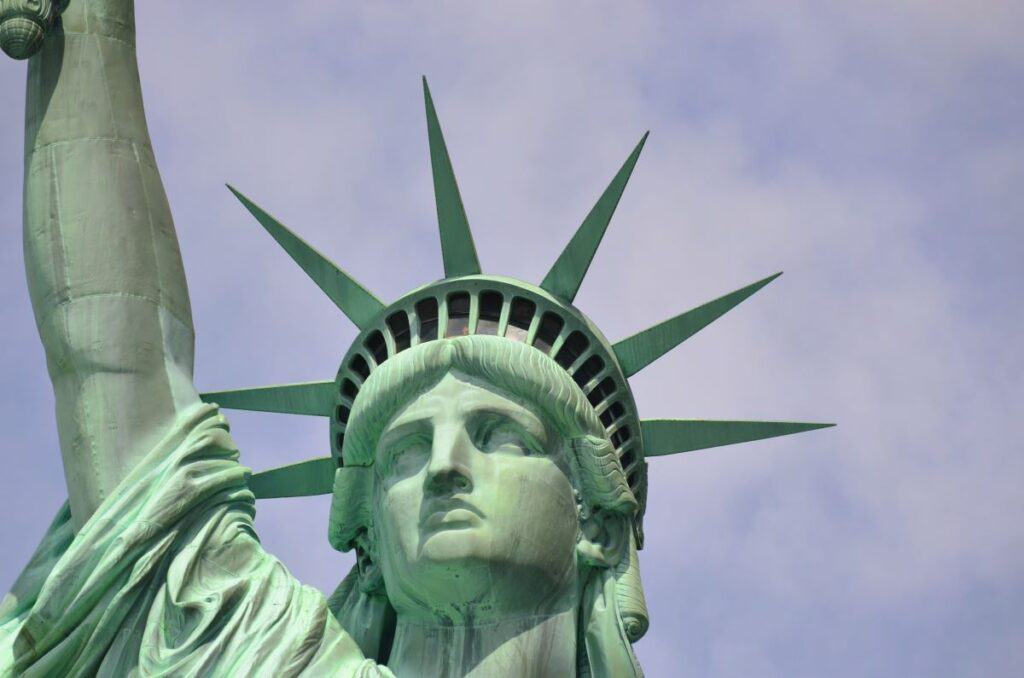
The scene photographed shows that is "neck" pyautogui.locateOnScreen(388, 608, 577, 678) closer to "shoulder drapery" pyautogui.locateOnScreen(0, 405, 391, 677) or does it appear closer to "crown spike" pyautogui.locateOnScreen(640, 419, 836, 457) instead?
"shoulder drapery" pyautogui.locateOnScreen(0, 405, 391, 677)

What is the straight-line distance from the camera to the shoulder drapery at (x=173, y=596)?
14.6 meters

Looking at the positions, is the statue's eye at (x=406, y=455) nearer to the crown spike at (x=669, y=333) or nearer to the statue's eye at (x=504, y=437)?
the statue's eye at (x=504, y=437)

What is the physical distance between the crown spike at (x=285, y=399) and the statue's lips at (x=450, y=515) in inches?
83.4

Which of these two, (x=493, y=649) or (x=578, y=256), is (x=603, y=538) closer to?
(x=493, y=649)

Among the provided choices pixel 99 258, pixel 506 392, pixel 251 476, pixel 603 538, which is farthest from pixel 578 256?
pixel 99 258

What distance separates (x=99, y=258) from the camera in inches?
601

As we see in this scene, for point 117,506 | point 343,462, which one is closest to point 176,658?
point 117,506

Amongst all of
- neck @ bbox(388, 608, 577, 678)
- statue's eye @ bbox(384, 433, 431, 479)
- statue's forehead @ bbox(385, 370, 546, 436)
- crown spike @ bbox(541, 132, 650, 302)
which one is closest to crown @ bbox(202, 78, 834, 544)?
crown spike @ bbox(541, 132, 650, 302)

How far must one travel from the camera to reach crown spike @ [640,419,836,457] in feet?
55.5

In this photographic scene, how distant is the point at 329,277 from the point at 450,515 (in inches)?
104

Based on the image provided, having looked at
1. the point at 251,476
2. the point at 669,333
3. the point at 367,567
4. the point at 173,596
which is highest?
the point at 669,333

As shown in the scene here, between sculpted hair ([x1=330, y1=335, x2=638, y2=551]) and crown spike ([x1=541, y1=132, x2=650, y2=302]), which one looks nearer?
sculpted hair ([x1=330, y1=335, x2=638, y2=551])

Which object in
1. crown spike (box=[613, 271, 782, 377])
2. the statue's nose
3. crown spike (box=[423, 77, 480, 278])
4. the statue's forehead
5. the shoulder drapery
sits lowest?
the shoulder drapery

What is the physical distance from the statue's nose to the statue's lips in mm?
99
